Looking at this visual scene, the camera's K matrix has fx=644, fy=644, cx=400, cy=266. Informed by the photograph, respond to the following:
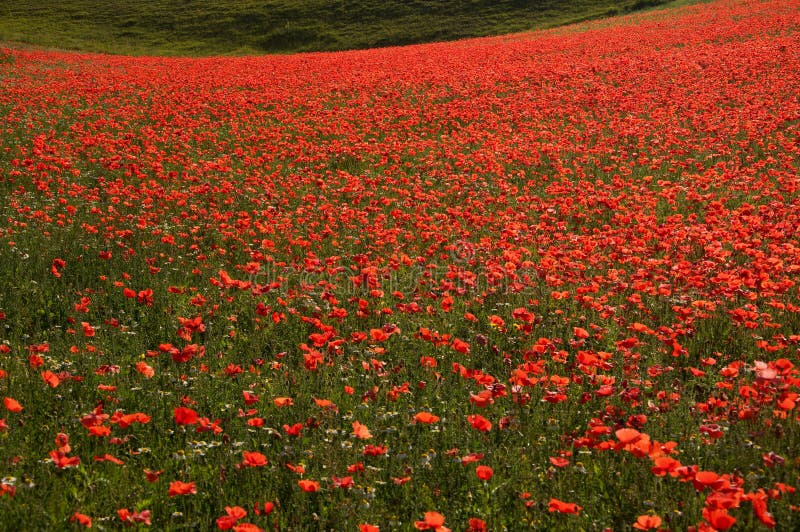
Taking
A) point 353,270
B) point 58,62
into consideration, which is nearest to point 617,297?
point 353,270

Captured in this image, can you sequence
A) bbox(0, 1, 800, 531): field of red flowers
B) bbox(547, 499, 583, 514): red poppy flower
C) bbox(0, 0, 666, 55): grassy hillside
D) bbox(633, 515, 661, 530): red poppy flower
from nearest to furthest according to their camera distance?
bbox(633, 515, 661, 530): red poppy flower
bbox(547, 499, 583, 514): red poppy flower
bbox(0, 1, 800, 531): field of red flowers
bbox(0, 0, 666, 55): grassy hillside

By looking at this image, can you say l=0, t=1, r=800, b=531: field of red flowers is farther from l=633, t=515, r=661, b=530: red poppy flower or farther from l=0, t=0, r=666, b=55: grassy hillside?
l=0, t=0, r=666, b=55: grassy hillside

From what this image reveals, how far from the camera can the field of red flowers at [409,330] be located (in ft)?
12.0

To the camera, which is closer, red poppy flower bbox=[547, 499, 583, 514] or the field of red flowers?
red poppy flower bbox=[547, 499, 583, 514]

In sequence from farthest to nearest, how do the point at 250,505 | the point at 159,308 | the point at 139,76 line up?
the point at 139,76 < the point at 159,308 < the point at 250,505

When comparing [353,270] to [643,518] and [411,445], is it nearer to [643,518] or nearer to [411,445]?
[411,445]

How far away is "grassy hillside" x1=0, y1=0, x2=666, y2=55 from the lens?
148 ft

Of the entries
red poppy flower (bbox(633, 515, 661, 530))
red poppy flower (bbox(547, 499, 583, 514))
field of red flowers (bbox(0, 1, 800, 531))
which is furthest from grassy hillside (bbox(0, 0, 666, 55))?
red poppy flower (bbox(633, 515, 661, 530))

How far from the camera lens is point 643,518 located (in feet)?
10.1

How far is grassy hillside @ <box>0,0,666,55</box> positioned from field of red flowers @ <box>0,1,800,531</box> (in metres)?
32.2

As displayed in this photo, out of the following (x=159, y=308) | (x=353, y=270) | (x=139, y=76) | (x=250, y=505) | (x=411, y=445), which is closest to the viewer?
(x=250, y=505)

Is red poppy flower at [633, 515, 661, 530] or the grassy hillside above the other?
the grassy hillside

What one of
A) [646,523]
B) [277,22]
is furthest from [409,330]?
[277,22]

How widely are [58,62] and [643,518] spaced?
32989 millimetres
